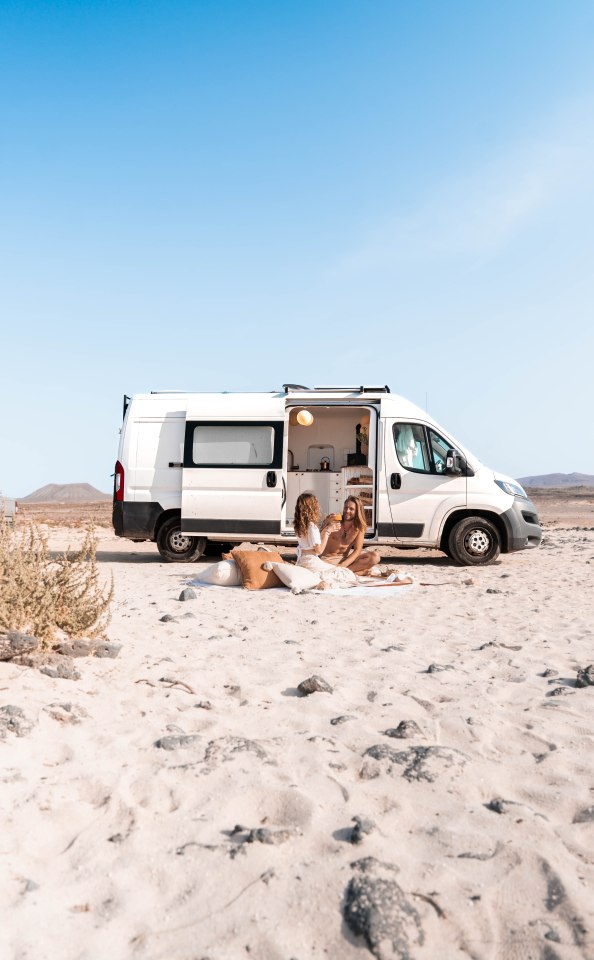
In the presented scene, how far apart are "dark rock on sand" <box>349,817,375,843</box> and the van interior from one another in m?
9.89

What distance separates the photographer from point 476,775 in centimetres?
303

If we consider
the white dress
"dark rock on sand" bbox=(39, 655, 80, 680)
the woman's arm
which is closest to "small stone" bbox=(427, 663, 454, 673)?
"dark rock on sand" bbox=(39, 655, 80, 680)

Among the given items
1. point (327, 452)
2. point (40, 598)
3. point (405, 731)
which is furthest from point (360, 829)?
point (327, 452)

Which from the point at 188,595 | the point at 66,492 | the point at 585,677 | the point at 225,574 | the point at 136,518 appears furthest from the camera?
the point at 66,492

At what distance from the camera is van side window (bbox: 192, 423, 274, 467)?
449 inches

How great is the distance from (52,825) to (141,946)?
776mm

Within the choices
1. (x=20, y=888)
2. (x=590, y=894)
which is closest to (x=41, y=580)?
(x=20, y=888)

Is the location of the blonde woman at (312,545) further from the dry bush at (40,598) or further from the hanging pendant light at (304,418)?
the hanging pendant light at (304,418)

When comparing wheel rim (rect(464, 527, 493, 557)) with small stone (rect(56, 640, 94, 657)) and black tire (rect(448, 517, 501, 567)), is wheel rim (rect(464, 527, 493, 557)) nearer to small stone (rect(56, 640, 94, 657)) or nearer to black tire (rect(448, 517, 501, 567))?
black tire (rect(448, 517, 501, 567))

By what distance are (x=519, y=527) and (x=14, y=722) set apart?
8811 millimetres

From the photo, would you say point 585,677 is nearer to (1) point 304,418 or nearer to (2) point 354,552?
(2) point 354,552

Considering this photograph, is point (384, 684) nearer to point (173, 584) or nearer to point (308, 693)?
point (308, 693)

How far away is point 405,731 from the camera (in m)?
3.47

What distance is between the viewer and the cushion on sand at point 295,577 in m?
8.22
